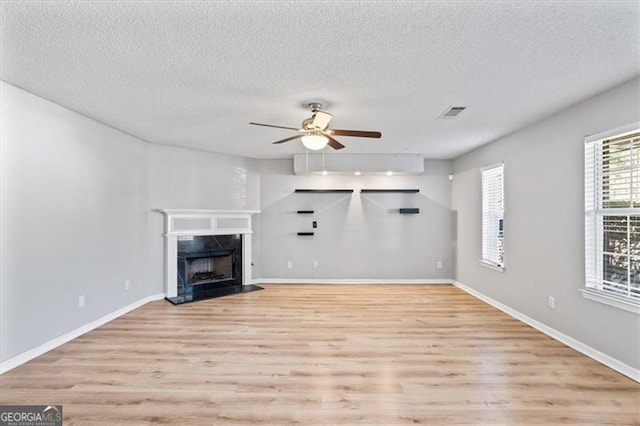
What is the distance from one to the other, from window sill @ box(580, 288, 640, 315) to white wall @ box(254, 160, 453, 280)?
3045 millimetres

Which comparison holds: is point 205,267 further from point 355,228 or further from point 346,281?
point 355,228

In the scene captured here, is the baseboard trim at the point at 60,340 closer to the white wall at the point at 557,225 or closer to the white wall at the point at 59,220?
the white wall at the point at 59,220

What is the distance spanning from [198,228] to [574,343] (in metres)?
5.29

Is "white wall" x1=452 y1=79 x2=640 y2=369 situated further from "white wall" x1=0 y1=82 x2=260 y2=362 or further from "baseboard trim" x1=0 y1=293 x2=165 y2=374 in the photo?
"baseboard trim" x1=0 y1=293 x2=165 y2=374

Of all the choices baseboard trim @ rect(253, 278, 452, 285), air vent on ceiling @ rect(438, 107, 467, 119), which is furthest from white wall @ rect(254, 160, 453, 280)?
air vent on ceiling @ rect(438, 107, 467, 119)

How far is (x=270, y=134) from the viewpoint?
13.6 ft

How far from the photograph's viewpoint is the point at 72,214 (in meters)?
3.28

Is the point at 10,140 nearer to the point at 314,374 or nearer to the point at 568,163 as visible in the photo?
the point at 314,374

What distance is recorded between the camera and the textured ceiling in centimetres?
168

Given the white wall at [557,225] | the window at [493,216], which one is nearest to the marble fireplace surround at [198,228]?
the window at [493,216]

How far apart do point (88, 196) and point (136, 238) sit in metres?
1.08

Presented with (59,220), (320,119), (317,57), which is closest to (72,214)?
(59,220)

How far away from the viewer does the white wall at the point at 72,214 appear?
105 inches

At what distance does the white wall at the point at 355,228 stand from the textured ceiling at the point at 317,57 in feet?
8.07
